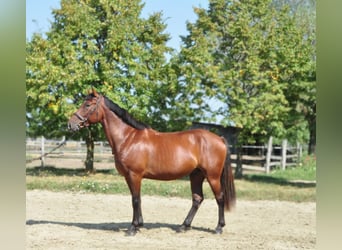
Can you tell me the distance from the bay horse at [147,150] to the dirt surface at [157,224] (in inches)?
13.9

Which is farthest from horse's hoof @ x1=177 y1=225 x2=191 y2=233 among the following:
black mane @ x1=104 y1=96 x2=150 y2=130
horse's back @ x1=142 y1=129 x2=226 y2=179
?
black mane @ x1=104 y1=96 x2=150 y2=130

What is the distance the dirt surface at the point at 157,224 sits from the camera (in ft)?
16.9

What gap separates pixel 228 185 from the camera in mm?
5855

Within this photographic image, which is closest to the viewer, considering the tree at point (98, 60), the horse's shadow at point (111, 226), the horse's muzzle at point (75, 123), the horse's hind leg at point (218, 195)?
the horse's muzzle at point (75, 123)

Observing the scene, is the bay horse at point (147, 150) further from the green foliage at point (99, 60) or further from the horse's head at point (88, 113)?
the green foliage at point (99, 60)

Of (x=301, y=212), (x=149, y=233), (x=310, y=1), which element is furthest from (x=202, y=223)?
(x=310, y=1)

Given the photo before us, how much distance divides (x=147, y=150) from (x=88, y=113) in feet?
3.09

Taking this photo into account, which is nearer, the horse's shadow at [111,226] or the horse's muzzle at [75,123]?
the horse's muzzle at [75,123]

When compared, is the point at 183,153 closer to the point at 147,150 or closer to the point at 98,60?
the point at 147,150

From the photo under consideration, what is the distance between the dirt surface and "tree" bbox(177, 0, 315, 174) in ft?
11.3

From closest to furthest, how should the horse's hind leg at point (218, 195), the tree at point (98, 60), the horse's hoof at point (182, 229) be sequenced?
the horse's hind leg at point (218, 195) → the horse's hoof at point (182, 229) → the tree at point (98, 60)

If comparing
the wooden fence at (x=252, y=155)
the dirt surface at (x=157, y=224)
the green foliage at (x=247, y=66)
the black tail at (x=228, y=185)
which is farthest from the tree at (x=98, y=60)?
the black tail at (x=228, y=185)
